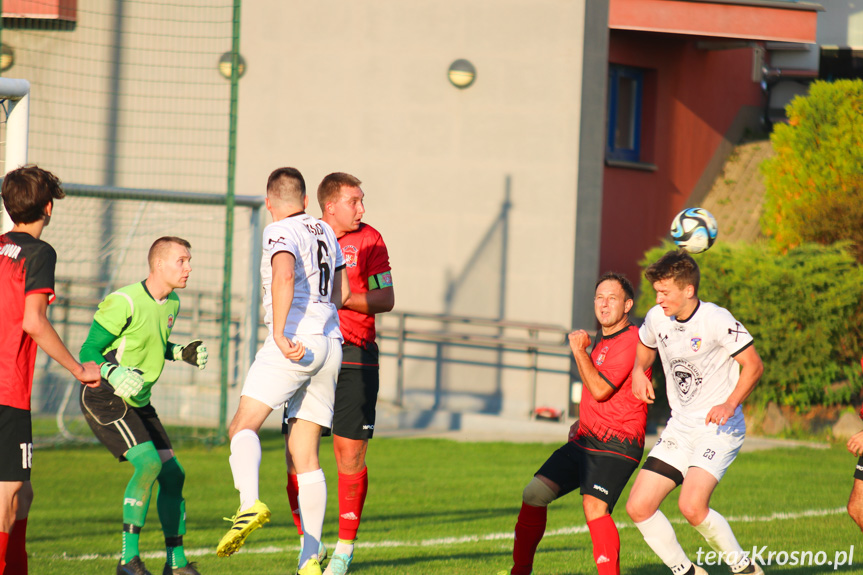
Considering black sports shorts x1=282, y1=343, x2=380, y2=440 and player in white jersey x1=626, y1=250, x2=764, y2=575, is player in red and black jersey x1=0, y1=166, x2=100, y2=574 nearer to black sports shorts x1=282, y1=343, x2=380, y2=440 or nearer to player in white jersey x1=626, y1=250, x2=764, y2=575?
black sports shorts x1=282, y1=343, x2=380, y2=440

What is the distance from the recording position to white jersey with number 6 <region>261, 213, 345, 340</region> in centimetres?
553

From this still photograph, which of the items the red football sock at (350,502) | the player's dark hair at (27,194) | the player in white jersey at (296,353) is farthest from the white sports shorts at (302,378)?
the player's dark hair at (27,194)

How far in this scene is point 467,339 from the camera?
15.3m

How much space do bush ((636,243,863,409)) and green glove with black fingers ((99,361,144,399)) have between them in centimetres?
940

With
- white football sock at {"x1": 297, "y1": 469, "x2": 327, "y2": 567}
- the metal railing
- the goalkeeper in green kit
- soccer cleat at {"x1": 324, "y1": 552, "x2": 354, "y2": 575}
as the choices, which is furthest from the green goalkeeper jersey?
the metal railing

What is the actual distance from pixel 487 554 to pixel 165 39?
10.7m

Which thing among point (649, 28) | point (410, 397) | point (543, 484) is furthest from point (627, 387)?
point (649, 28)

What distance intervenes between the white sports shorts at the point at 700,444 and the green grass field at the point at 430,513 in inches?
49.7

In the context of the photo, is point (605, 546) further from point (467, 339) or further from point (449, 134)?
point (449, 134)

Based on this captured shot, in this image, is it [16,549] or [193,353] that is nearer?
[16,549]

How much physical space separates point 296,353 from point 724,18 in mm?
11907

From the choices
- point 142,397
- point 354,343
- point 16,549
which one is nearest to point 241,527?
point 16,549

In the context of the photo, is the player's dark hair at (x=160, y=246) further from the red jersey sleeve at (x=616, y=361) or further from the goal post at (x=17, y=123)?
the red jersey sleeve at (x=616, y=361)

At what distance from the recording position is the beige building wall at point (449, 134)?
15.3 m
